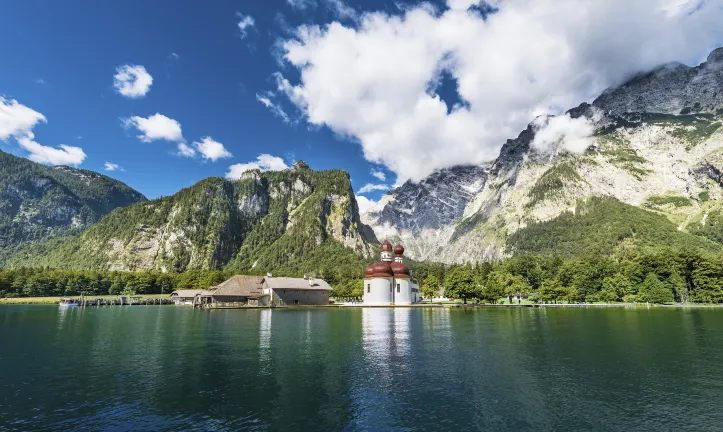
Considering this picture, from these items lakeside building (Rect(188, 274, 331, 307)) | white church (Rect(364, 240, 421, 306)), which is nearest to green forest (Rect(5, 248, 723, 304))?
white church (Rect(364, 240, 421, 306))

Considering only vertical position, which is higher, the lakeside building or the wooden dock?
the lakeside building

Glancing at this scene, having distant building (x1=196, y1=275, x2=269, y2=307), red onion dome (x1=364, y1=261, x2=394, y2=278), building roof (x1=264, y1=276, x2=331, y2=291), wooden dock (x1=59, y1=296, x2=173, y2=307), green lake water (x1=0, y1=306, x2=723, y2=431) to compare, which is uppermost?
red onion dome (x1=364, y1=261, x2=394, y2=278)

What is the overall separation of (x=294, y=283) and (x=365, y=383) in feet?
332

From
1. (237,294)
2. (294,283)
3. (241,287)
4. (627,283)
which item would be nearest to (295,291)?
(294,283)

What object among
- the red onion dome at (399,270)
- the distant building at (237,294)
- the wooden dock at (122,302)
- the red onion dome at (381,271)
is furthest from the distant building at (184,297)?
the red onion dome at (399,270)

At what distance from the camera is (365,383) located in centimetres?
2608

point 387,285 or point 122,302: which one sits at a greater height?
point 387,285

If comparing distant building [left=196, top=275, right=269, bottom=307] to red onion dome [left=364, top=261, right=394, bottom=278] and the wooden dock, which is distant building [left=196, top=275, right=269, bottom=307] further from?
the wooden dock

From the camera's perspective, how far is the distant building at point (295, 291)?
11800cm

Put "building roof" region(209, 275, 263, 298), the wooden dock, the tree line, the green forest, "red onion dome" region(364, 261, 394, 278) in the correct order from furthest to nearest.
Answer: the wooden dock < "red onion dome" region(364, 261, 394, 278) < "building roof" region(209, 275, 263, 298) < the green forest < the tree line

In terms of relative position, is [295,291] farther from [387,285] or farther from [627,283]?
[627,283]

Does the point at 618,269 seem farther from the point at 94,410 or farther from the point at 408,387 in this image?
the point at 94,410

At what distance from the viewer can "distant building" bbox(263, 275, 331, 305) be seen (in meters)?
118

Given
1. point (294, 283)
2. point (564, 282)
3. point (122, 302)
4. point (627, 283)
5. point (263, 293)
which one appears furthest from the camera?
point (122, 302)
